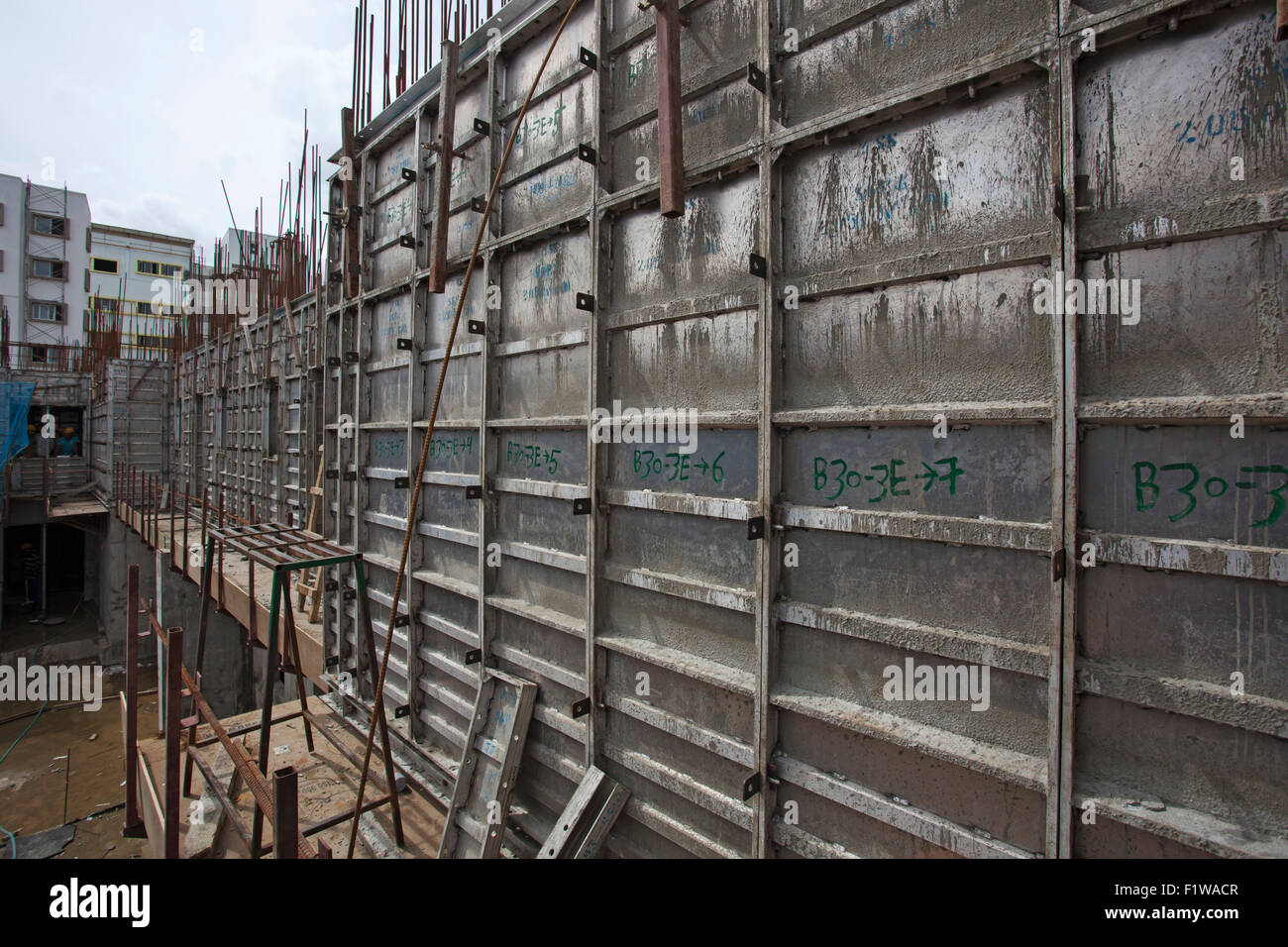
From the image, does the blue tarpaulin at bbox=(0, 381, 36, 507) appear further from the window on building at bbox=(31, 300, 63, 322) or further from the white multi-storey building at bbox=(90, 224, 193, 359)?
the window on building at bbox=(31, 300, 63, 322)

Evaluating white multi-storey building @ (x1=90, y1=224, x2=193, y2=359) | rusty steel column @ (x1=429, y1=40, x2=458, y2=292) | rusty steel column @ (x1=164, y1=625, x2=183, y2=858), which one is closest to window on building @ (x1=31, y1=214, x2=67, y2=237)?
white multi-storey building @ (x1=90, y1=224, x2=193, y2=359)

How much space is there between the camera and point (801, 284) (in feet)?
9.69

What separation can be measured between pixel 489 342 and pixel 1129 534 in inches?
157

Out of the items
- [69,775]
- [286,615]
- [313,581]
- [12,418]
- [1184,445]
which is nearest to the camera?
[1184,445]

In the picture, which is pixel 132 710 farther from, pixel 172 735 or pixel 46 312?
pixel 46 312

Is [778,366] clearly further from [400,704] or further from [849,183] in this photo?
[400,704]

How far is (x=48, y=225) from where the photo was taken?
28.5 meters

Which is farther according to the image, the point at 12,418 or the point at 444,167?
the point at 12,418

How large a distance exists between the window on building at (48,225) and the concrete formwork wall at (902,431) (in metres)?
36.7

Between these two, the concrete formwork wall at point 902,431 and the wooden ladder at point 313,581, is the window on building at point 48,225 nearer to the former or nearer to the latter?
the wooden ladder at point 313,581

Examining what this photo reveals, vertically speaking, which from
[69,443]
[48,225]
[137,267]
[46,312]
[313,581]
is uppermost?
[48,225]

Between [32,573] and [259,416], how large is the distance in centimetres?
1263

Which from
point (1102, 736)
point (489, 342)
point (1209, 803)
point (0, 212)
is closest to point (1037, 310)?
point (1102, 736)

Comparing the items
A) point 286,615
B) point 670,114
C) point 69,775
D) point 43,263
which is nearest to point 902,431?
point 670,114
